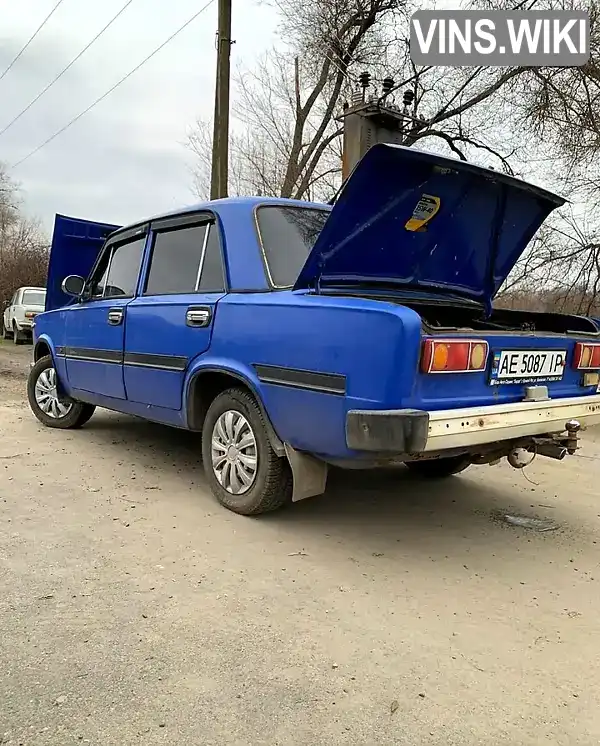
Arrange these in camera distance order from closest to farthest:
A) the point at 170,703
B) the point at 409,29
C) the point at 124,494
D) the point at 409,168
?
1. the point at 170,703
2. the point at 409,168
3. the point at 124,494
4. the point at 409,29

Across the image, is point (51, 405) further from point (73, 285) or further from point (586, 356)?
point (586, 356)

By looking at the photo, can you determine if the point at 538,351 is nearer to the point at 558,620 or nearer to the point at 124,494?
the point at 558,620

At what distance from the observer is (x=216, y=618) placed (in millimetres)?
2738

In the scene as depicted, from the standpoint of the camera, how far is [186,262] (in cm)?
449

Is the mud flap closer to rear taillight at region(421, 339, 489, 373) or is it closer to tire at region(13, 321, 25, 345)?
rear taillight at region(421, 339, 489, 373)

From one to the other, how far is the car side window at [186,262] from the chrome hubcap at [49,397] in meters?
1.97

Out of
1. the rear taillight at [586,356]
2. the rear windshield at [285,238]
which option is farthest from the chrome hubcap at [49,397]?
the rear taillight at [586,356]

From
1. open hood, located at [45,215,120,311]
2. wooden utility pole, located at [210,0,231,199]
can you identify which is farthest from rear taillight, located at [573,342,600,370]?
wooden utility pole, located at [210,0,231,199]

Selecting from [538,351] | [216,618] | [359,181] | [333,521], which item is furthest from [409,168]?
[216,618]

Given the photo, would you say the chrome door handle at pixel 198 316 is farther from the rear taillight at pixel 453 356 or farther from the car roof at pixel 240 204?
the rear taillight at pixel 453 356

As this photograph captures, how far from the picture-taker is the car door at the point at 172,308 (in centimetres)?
413

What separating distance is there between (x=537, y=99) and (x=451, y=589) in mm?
9568

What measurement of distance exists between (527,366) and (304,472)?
4.24 ft

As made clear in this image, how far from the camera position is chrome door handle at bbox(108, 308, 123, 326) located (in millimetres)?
4957
